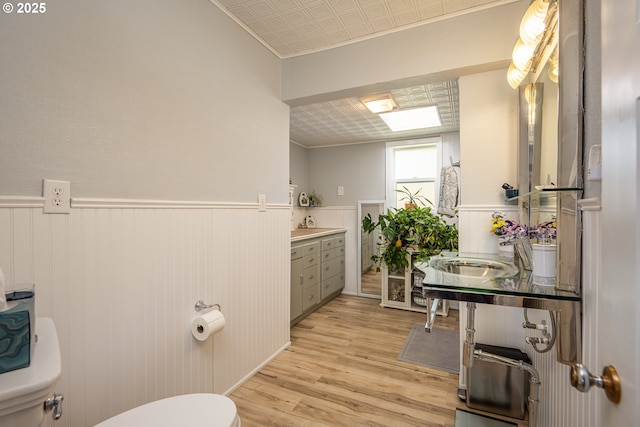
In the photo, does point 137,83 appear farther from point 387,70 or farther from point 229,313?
point 387,70

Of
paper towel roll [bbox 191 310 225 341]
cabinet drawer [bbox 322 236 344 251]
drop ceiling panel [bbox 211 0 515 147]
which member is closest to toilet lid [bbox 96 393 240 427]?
paper towel roll [bbox 191 310 225 341]

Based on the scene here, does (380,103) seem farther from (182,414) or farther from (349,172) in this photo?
(182,414)

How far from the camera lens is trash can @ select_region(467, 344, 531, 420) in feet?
5.41

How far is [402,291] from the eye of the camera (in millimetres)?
3576

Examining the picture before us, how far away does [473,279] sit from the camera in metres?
1.21

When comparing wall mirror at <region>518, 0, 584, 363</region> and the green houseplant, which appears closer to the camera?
wall mirror at <region>518, 0, 584, 363</region>

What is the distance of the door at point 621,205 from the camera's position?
16.4 inches

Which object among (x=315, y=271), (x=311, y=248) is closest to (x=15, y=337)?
(x=311, y=248)

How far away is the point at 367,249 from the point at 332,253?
70cm

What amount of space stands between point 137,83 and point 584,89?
1749 mm

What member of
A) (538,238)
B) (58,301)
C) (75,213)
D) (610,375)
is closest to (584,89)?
(538,238)

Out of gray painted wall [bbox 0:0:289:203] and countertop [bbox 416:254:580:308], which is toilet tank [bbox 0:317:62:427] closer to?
gray painted wall [bbox 0:0:289:203]

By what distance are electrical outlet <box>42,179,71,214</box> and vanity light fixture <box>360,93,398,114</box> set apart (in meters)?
2.32

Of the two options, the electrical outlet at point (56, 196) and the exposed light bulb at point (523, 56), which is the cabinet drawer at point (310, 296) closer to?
the electrical outlet at point (56, 196)
